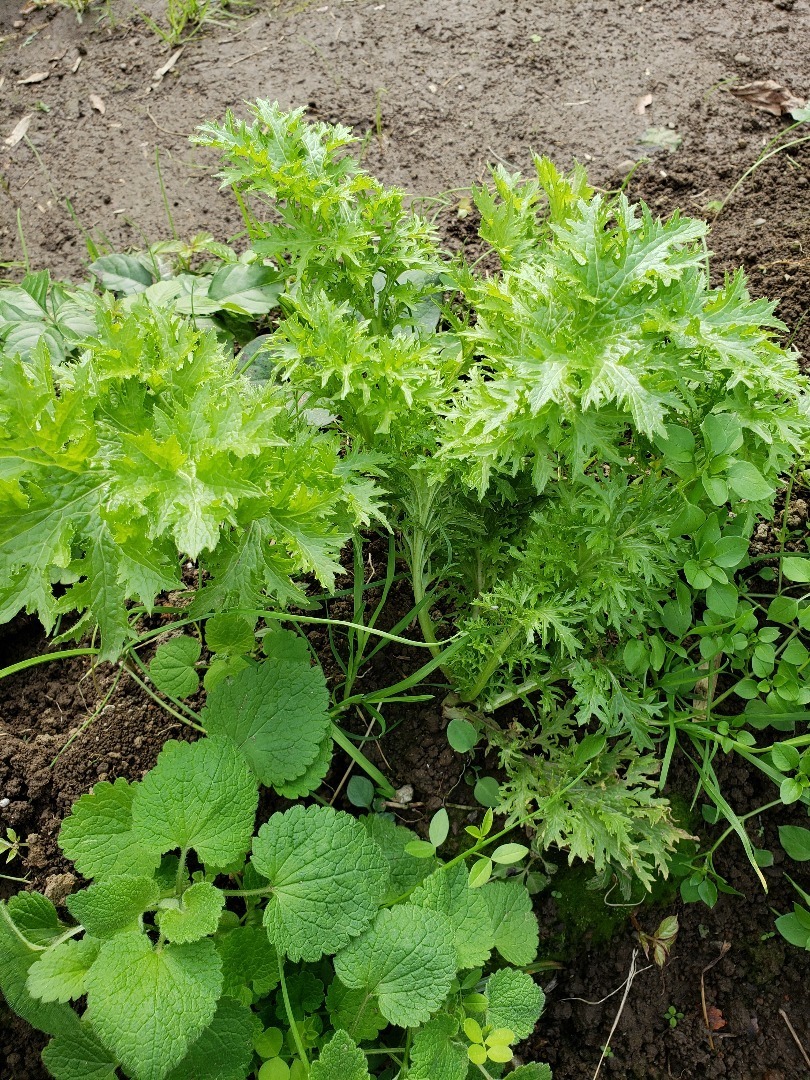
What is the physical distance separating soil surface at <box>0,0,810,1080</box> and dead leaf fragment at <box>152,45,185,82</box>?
0.03 meters

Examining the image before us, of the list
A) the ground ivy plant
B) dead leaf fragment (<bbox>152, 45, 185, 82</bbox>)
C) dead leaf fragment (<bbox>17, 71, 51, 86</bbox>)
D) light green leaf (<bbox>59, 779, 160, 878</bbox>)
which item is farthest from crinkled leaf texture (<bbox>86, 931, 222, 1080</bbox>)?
dead leaf fragment (<bbox>17, 71, 51, 86</bbox>)

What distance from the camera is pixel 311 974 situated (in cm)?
180

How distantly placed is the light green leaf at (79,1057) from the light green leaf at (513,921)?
2.81 ft

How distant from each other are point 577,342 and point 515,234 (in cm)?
57

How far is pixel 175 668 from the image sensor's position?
200cm

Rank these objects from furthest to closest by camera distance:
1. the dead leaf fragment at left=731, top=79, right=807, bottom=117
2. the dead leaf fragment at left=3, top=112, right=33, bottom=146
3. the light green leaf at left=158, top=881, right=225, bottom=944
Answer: the dead leaf fragment at left=3, top=112, right=33, bottom=146 < the dead leaf fragment at left=731, top=79, right=807, bottom=117 < the light green leaf at left=158, top=881, right=225, bottom=944

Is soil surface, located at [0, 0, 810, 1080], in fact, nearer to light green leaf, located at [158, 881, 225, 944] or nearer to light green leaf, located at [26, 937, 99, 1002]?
light green leaf, located at [26, 937, 99, 1002]

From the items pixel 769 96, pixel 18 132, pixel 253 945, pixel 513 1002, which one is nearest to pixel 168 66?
pixel 18 132

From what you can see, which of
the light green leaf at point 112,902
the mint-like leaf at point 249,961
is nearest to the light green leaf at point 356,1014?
the mint-like leaf at point 249,961

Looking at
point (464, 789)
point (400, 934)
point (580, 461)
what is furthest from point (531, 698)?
point (580, 461)

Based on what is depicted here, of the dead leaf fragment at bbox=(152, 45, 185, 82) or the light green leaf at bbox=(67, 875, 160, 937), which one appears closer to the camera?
the light green leaf at bbox=(67, 875, 160, 937)

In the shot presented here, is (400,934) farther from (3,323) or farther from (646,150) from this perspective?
(646,150)

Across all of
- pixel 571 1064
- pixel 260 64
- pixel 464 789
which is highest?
pixel 260 64

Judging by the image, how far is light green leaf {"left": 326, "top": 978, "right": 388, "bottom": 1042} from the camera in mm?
1673
